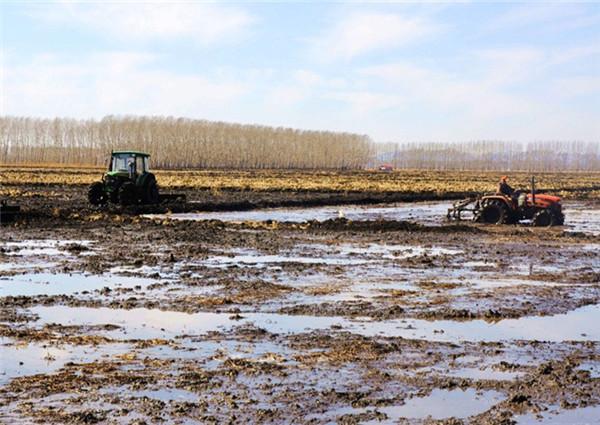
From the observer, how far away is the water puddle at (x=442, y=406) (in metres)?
7.02

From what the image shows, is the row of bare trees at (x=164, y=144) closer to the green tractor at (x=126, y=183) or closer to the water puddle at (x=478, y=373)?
the green tractor at (x=126, y=183)

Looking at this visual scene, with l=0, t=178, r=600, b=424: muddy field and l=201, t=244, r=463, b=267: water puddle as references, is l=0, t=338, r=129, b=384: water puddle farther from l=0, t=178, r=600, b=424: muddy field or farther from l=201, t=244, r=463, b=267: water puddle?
l=201, t=244, r=463, b=267: water puddle

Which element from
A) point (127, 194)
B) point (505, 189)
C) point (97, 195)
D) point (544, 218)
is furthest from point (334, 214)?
point (97, 195)

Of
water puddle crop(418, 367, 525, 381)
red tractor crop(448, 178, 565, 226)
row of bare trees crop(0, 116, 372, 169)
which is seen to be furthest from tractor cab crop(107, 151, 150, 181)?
row of bare trees crop(0, 116, 372, 169)

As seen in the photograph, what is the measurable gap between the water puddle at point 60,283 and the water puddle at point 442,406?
7.17 meters

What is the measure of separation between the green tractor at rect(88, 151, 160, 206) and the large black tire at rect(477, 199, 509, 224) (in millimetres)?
12234

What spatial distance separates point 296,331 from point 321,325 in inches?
19.8

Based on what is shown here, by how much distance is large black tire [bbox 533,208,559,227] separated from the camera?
27072 millimetres

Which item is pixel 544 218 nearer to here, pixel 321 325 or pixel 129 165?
pixel 129 165

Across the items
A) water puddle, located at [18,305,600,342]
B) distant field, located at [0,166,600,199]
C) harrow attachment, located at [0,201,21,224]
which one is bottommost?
water puddle, located at [18,305,600,342]

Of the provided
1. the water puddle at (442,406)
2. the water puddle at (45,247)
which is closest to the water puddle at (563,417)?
the water puddle at (442,406)

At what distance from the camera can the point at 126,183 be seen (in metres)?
31.1

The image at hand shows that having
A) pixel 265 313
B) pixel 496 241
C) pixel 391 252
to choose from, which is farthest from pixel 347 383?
pixel 496 241

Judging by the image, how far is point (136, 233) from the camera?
23.2m
